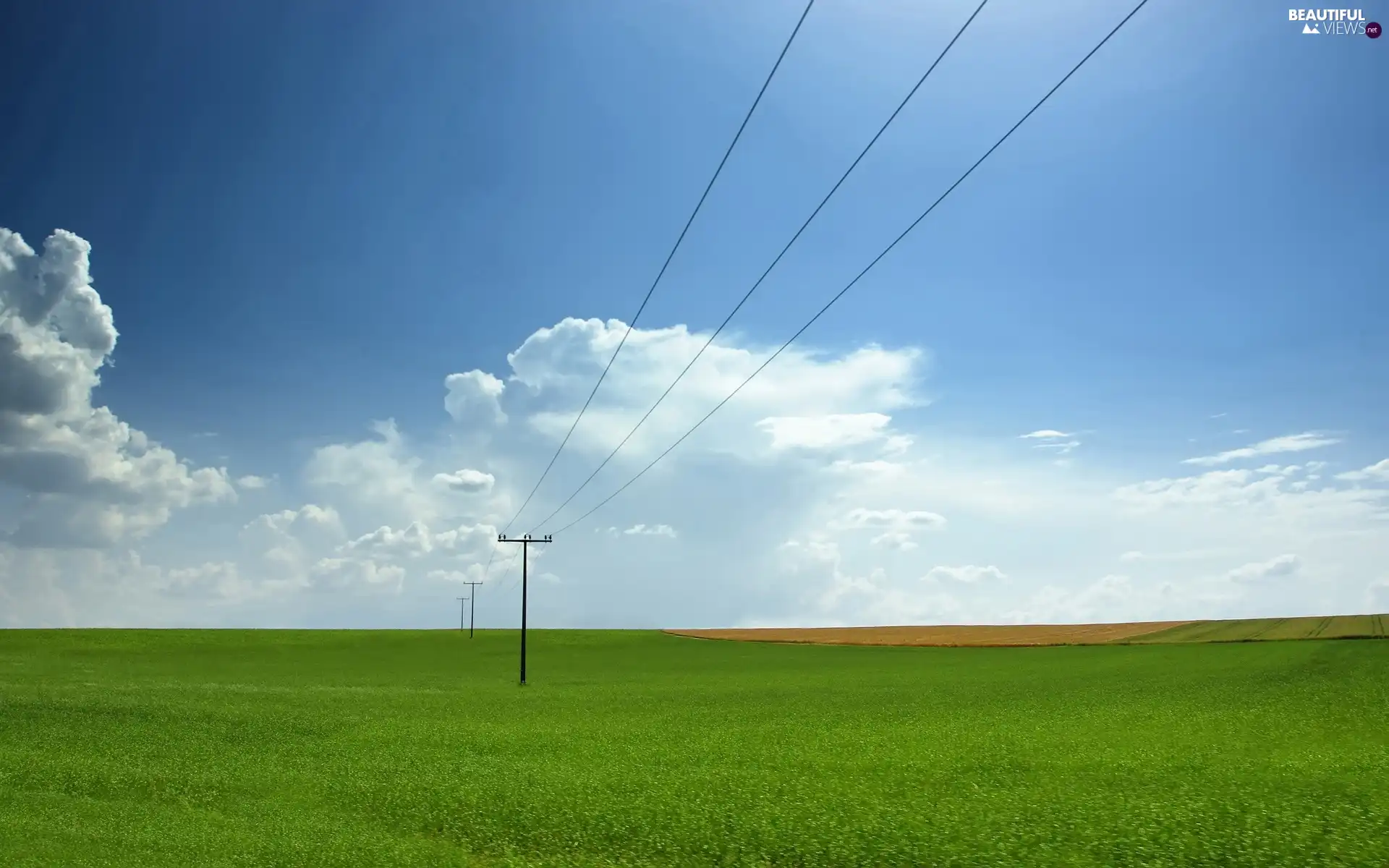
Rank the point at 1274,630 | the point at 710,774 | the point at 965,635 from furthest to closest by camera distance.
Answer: the point at 965,635
the point at 1274,630
the point at 710,774

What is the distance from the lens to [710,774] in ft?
75.8

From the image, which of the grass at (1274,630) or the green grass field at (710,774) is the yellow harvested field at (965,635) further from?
the green grass field at (710,774)

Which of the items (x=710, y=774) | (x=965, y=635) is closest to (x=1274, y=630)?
(x=965, y=635)

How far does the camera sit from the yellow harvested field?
99.6 meters

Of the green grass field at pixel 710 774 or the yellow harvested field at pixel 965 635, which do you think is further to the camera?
the yellow harvested field at pixel 965 635

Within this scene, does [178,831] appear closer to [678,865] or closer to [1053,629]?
[678,865]

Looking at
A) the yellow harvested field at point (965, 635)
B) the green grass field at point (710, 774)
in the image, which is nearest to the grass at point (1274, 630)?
the yellow harvested field at point (965, 635)

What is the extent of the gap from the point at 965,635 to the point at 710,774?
329 feet

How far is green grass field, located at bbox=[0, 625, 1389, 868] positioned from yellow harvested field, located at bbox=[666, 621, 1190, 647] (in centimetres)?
4919

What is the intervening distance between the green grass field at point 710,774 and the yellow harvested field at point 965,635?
49.2 m

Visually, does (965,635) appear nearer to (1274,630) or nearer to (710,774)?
(1274,630)

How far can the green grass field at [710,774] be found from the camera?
1659 centimetres

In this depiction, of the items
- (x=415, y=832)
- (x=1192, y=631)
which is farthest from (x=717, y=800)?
(x=1192, y=631)

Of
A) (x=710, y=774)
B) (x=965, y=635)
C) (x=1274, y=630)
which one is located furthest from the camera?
Result: (x=965, y=635)
